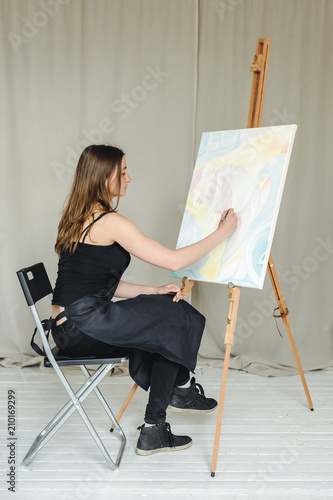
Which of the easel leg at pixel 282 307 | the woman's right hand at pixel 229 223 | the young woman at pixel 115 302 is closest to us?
the young woman at pixel 115 302

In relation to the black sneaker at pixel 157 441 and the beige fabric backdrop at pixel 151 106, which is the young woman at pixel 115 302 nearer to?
the black sneaker at pixel 157 441

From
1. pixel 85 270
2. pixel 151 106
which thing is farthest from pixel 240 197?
pixel 151 106

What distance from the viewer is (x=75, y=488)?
1.88 m

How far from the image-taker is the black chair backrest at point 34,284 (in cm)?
189

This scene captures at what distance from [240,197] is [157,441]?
1042mm

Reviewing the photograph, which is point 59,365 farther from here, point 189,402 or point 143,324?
point 189,402

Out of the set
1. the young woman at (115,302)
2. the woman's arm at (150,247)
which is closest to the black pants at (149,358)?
the young woman at (115,302)

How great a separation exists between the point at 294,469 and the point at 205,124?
2.07m

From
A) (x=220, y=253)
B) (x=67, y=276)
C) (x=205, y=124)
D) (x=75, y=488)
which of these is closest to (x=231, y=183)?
(x=220, y=253)

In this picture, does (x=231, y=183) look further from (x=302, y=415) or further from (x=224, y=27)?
(x=224, y=27)

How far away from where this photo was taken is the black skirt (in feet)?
6.44

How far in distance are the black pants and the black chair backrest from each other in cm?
15

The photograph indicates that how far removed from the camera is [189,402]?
230 centimetres

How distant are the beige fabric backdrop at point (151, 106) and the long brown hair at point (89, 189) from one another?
122cm
